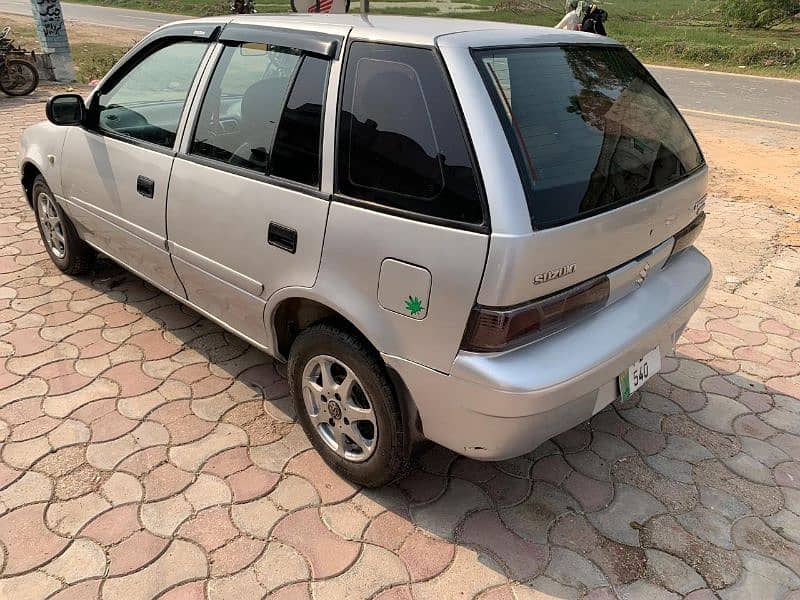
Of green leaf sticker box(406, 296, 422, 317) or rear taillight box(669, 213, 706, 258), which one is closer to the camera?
green leaf sticker box(406, 296, 422, 317)

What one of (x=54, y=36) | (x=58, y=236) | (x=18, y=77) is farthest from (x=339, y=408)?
(x=54, y=36)

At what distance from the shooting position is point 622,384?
7.51ft

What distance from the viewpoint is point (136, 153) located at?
311cm

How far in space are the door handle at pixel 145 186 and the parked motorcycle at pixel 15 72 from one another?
31.9 feet

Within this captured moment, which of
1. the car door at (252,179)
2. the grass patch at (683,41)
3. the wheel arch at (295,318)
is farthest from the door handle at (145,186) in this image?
the grass patch at (683,41)

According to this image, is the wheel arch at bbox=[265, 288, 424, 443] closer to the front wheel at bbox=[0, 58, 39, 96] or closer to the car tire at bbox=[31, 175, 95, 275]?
the car tire at bbox=[31, 175, 95, 275]

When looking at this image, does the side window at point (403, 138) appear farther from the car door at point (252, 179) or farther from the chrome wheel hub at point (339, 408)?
the chrome wheel hub at point (339, 408)

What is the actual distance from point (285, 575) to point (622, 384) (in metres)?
1.40

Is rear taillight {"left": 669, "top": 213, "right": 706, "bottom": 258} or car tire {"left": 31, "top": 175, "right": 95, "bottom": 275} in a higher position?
rear taillight {"left": 669, "top": 213, "right": 706, "bottom": 258}

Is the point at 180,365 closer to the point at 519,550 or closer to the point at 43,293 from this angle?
the point at 43,293

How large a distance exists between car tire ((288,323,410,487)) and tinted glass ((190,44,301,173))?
2.61ft

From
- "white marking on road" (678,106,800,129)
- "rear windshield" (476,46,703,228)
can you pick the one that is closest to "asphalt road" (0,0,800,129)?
"white marking on road" (678,106,800,129)

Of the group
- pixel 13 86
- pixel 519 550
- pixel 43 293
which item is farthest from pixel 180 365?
pixel 13 86

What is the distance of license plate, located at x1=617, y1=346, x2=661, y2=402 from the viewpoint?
2295 mm
